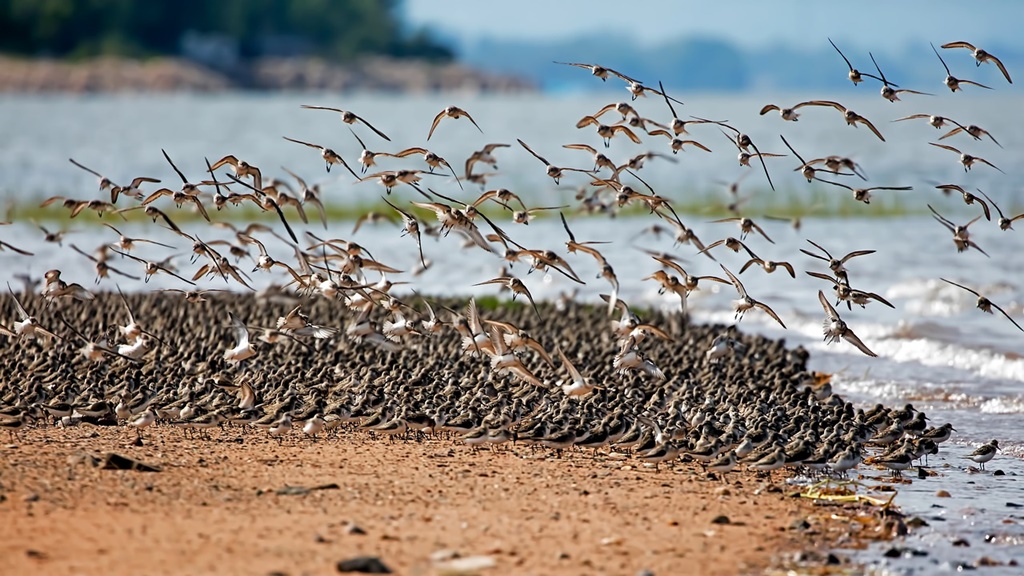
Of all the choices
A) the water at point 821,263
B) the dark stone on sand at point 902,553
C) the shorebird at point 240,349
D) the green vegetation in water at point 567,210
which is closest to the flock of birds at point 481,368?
the shorebird at point 240,349

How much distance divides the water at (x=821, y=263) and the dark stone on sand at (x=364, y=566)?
3906 mm

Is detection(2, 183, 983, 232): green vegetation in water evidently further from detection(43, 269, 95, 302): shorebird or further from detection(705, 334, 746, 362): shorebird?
detection(43, 269, 95, 302): shorebird

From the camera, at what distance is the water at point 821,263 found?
597 inches

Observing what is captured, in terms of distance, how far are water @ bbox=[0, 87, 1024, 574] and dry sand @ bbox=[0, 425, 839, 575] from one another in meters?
1.64

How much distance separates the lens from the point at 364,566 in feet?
31.3

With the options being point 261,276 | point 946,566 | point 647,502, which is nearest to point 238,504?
point 647,502

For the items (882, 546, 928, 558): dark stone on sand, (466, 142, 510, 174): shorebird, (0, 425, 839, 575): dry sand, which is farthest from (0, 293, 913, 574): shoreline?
(466, 142, 510, 174): shorebird

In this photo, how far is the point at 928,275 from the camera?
97.1 ft

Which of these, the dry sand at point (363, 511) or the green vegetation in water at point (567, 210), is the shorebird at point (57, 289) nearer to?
the dry sand at point (363, 511)

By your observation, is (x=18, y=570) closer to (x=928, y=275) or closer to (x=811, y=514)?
(x=811, y=514)

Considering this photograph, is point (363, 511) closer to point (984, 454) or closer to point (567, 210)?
point (984, 454)

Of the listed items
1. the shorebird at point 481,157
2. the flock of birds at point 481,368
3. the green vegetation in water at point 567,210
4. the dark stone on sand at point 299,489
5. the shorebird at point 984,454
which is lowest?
the dark stone on sand at point 299,489

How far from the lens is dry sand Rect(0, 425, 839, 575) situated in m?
9.86

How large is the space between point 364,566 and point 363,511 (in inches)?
62.7
